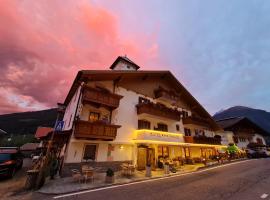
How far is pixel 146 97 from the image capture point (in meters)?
22.9

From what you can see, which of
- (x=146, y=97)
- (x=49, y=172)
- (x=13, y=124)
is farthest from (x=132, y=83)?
(x=13, y=124)

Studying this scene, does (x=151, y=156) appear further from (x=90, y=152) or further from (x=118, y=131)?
(x=90, y=152)

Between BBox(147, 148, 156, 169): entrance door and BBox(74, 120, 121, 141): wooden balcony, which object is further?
BBox(147, 148, 156, 169): entrance door

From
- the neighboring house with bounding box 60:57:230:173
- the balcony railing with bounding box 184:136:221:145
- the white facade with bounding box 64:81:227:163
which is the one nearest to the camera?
the white facade with bounding box 64:81:227:163

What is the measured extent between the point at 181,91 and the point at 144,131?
14.6 metres

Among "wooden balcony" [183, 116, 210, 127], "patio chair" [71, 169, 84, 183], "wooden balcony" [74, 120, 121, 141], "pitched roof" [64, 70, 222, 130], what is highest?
"pitched roof" [64, 70, 222, 130]

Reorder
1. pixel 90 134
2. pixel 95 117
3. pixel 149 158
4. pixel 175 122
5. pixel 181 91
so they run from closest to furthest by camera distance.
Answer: pixel 90 134 → pixel 95 117 → pixel 149 158 → pixel 175 122 → pixel 181 91

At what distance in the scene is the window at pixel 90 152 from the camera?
14823 mm

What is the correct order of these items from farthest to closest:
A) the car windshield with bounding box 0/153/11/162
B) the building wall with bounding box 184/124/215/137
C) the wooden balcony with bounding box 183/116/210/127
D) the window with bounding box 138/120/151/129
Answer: the building wall with bounding box 184/124/215/137 → the wooden balcony with bounding box 183/116/210/127 → the window with bounding box 138/120/151/129 → the car windshield with bounding box 0/153/11/162

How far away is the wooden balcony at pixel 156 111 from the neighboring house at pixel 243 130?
2448cm

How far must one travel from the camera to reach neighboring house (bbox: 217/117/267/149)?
40.0 m

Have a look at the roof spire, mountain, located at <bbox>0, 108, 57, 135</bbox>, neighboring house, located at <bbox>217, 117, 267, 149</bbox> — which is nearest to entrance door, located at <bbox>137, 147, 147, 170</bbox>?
the roof spire

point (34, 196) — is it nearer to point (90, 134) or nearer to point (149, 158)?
point (90, 134)

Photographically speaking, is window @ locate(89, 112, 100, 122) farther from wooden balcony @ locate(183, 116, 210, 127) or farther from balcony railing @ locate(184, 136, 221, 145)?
wooden balcony @ locate(183, 116, 210, 127)
